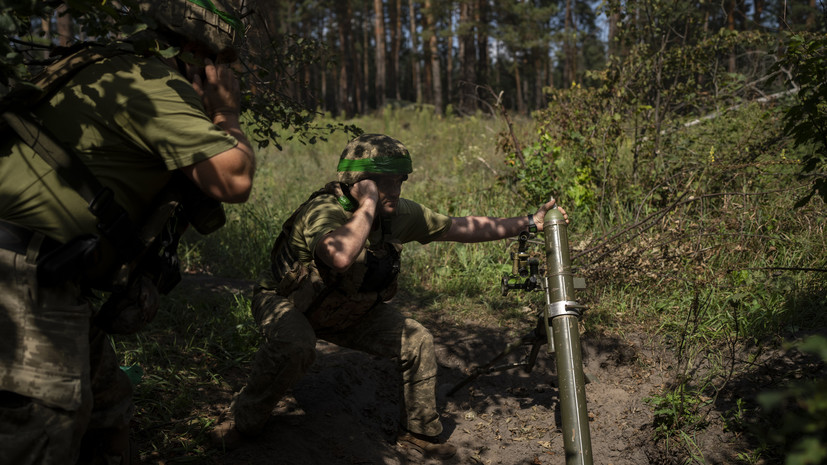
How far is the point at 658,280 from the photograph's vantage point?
186 inches

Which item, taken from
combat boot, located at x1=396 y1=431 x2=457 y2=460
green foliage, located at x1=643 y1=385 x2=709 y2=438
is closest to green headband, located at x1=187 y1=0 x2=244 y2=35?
combat boot, located at x1=396 y1=431 x2=457 y2=460

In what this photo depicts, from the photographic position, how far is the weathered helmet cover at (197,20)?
2098 millimetres

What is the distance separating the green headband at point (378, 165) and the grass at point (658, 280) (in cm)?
165

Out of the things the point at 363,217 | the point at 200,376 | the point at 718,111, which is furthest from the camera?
the point at 718,111

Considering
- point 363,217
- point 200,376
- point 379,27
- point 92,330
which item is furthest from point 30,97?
point 379,27

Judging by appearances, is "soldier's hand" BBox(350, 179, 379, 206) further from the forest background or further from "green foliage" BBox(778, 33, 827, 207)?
"green foliage" BBox(778, 33, 827, 207)

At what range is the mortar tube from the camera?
7.56 ft

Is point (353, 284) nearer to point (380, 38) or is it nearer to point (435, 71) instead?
point (435, 71)

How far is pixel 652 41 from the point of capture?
6324mm

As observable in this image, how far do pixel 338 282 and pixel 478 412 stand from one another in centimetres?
160

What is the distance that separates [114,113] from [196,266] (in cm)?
441

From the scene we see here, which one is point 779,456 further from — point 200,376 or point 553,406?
point 200,376

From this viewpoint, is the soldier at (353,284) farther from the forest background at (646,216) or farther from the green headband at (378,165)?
the forest background at (646,216)

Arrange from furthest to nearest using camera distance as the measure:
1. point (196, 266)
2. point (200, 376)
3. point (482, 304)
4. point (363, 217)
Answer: point (196, 266) < point (482, 304) < point (200, 376) < point (363, 217)
